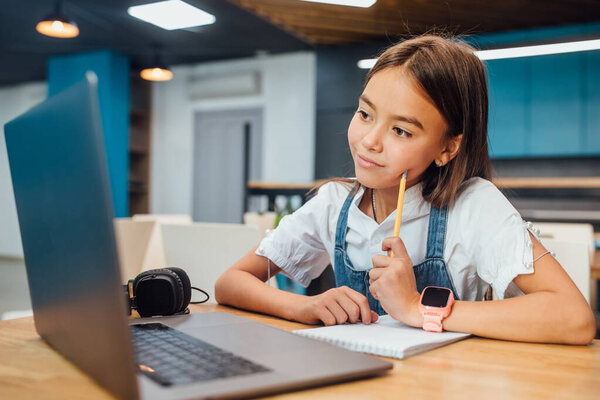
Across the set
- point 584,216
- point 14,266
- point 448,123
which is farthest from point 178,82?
point 448,123

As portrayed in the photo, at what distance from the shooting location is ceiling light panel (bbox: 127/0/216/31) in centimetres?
476

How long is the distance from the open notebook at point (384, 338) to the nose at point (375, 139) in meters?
0.34

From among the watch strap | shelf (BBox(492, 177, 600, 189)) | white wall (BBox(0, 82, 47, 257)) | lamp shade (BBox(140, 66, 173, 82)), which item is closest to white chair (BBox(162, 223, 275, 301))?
the watch strap

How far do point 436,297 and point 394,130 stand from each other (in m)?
0.33

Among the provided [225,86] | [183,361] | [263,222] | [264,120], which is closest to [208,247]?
[183,361]

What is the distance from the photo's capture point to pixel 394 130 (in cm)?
101

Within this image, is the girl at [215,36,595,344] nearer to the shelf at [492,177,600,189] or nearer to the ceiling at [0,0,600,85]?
the ceiling at [0,0,600,85]

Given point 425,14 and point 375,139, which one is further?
point 425,14

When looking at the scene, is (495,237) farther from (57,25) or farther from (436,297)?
(57,25)

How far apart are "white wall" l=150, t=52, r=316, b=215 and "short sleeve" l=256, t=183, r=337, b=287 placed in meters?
5.24

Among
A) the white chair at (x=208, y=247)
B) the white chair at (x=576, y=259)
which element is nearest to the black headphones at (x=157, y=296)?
the white chair at (x=208, y=247)

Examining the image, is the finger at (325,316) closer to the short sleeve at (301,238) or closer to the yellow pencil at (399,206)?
the yellow pencil at (399,206)

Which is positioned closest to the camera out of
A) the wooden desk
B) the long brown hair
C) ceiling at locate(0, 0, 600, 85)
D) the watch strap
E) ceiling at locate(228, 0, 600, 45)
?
the wooden desk

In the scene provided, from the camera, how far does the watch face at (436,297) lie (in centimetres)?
84
